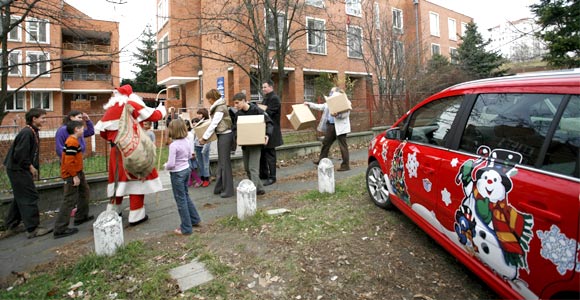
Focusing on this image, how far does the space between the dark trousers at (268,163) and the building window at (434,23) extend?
28.2 meters

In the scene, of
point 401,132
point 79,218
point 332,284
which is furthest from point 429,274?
point 79,218

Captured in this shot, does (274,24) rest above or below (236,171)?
above

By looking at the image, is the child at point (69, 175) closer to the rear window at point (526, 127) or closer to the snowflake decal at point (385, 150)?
the snowflake decal at point (385, 150)

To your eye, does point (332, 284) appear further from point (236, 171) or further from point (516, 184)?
point (236, 171)

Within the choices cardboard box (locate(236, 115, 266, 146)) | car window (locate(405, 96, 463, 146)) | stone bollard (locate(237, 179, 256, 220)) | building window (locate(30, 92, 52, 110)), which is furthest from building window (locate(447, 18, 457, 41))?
building window (locate(30, 92, 52, 110))

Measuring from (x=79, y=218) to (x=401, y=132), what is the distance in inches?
202

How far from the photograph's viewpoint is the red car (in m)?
1.90

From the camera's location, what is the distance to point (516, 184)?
7.11 ft

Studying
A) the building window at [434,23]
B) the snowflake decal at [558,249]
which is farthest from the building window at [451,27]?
the snowflake decal at [558,249]

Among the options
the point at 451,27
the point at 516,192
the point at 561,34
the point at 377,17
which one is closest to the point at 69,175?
the point at 516,192

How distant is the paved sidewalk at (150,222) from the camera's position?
4180 mm

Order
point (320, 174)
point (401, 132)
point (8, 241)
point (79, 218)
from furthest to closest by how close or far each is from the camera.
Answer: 1. point (320, 174)
2. point (79, 218)
3. point (8, 241)
4. point (401, 132)

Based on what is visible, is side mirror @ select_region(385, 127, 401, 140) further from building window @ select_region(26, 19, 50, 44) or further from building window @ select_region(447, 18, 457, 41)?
building window @ select_region(447, 18, 457, 41)

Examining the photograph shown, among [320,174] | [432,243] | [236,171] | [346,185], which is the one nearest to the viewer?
[432,243]
